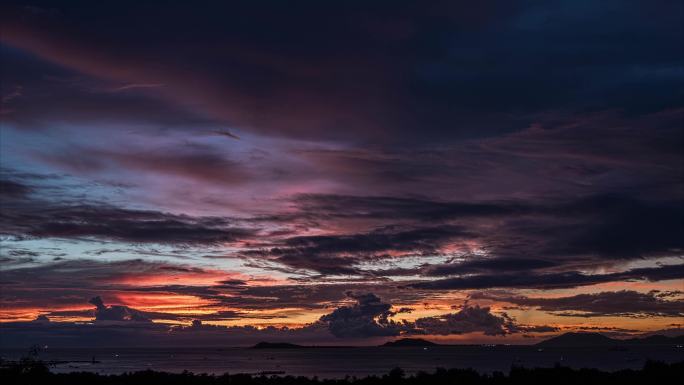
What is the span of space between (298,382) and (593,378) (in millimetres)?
26309

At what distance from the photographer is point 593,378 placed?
52906mm

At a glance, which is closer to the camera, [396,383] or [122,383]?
[396,383]

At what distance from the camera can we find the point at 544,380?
174 feet

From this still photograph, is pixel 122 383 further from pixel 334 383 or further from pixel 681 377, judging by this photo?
pixel 681 377

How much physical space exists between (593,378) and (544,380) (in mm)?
3807

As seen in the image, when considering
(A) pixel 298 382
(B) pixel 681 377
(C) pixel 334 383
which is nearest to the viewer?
(B) pixel 681 377

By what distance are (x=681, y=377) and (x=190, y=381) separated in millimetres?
42017

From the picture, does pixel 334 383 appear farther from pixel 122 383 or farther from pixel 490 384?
pixel 122 383

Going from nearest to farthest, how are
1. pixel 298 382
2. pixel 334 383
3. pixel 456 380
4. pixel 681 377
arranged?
pixel 681 377, pixel 456 380, pixel 334 383, pixel 298 382

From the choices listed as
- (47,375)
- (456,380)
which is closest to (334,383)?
(456,380)

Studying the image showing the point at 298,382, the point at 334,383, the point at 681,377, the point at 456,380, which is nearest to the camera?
the point at 681,377

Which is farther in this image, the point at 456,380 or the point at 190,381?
the point at 190,381

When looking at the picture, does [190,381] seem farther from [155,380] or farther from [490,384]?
[490,384]

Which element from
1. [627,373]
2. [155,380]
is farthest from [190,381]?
[627,373]
